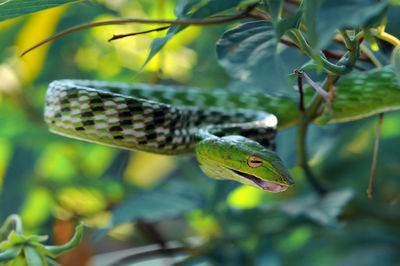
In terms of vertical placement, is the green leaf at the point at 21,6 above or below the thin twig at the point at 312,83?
above

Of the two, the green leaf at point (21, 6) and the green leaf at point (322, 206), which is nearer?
the green leaf at point (21, 6)

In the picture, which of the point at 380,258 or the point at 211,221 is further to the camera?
the point at 380,258

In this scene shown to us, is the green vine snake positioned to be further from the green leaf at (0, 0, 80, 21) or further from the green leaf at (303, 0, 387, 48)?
the green leaf at (303, 0, 387, 48)

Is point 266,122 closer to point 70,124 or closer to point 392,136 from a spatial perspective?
point 70,124

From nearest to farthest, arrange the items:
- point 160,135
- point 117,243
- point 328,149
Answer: point 160,135 → point 328,149 → point 117,243

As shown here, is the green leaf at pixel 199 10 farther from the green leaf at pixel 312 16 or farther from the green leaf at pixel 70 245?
the green leaf at pixel 70 245

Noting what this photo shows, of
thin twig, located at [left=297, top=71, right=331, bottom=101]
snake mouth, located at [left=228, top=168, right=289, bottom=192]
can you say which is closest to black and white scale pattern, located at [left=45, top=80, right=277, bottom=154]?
snake mouth, located at [left=228, top=168, right=289, bottom=192]

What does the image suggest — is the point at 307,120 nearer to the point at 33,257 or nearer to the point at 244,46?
the point at 244,46

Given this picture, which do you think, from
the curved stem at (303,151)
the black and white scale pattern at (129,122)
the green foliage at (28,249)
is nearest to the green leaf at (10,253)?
the green foliage at (28,249)

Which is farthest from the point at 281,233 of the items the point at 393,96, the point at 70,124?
the point at 70,124
